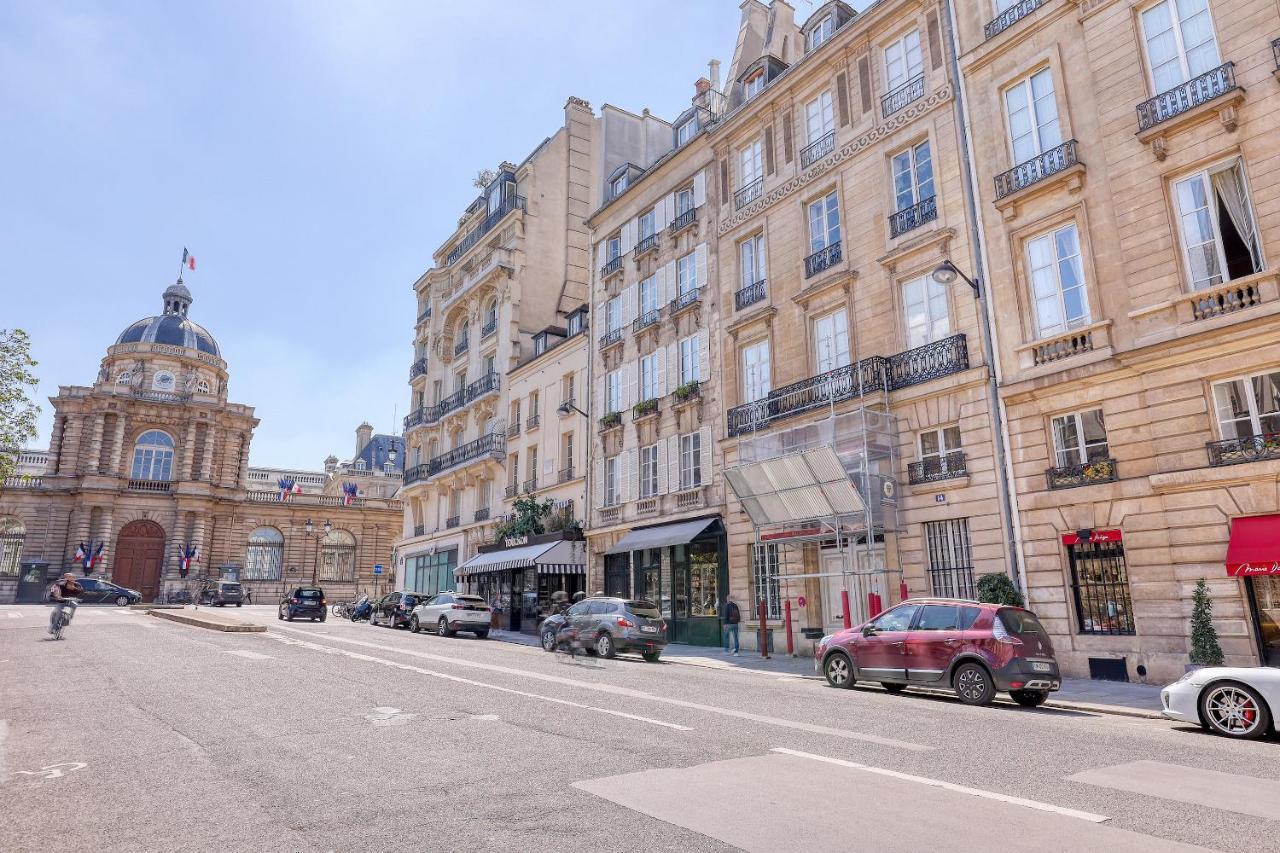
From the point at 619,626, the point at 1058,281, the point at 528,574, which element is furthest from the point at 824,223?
the point at 528,574

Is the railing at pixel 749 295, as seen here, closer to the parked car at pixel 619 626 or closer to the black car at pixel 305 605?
the parked car at pixel 619 626

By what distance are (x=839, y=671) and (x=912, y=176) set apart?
12612mm

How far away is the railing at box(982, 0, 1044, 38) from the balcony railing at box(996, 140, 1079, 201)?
347cm

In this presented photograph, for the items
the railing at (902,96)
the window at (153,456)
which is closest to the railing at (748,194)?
the railing at (902,96)

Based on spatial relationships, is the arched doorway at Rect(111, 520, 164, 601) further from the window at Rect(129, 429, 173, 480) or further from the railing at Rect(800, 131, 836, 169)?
the railing at Rect(800, 131, 836, 169)

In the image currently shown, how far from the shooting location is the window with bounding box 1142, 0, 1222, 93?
14.5m

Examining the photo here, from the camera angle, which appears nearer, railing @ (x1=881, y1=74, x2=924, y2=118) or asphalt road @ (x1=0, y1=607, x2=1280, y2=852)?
asphalt road @ (x1=0, y1=607, x2=1280, y2=852)

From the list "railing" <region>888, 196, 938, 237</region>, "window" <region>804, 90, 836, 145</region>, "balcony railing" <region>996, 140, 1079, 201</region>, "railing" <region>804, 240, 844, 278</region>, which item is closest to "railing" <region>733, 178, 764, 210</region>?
"window" <region>804, 90, 836, 145</region>

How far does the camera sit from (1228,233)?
13.9m

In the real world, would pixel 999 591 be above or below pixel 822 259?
below

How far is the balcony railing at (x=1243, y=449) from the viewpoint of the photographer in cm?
1254

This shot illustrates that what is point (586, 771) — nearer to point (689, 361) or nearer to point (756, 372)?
point (756, 372)

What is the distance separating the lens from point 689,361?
2561cm

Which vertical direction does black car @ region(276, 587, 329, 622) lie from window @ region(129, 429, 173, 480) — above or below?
below
